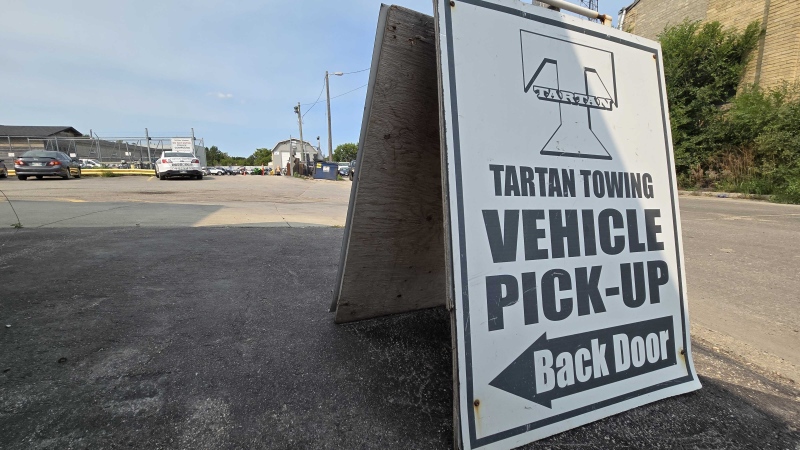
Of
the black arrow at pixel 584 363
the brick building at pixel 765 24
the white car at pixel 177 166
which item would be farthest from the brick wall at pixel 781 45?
the white car at pixel 177 166

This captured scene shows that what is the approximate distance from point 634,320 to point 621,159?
71 centimetres

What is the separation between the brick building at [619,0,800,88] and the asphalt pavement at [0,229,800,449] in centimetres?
1322

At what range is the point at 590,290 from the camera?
143cm

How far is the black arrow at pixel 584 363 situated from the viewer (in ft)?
4.05

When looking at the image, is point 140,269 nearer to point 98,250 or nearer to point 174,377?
point 98,250

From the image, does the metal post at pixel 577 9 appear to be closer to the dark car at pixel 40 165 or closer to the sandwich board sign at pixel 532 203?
the sandwich board sign at pixel 532 203

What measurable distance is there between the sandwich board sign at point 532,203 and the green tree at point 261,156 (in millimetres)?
97223

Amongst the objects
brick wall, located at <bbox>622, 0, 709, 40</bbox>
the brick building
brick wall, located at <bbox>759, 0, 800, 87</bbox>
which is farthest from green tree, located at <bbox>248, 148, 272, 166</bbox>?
brick wall, located at <bbox>759, 0, 800, 87</bbox>

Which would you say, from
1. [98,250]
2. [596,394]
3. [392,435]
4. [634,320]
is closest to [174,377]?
[392,435]

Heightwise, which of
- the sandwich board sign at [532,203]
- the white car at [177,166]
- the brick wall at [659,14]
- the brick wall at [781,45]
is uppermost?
the brick wall at [659,14]

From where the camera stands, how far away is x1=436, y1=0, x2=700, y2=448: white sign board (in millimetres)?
1218

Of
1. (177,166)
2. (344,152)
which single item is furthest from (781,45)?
(344,152)

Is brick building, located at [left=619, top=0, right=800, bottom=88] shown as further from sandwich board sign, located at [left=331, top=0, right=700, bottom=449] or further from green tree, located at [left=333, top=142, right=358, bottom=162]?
green tree, located at [left=333, top=142, right=358, bottom=162]

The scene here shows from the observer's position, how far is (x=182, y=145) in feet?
81.0
